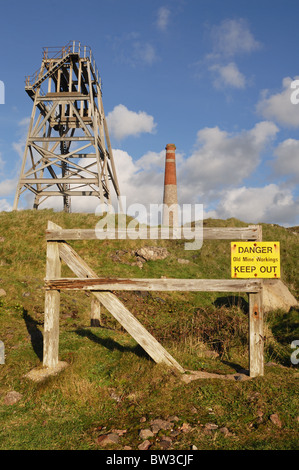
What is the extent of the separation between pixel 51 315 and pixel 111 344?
1523 mm

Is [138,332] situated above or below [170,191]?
below

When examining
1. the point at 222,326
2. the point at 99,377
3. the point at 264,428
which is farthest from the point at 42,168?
the point at 264,428

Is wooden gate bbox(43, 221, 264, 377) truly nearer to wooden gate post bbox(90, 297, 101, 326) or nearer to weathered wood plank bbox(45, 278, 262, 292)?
weathered wood plank bbox(45, 278, 262, 292)

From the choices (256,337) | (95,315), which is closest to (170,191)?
(95,315)

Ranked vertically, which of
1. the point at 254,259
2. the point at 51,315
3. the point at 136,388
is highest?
the point at 254,259

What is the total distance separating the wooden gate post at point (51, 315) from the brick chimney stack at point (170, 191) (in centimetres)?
2265

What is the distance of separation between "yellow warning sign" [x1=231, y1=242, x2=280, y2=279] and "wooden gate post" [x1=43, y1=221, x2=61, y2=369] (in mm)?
3181

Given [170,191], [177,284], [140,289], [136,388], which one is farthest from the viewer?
[170,191]

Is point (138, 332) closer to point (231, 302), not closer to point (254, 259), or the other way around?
point (254, 259)

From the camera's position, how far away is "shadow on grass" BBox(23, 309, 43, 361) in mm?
6623

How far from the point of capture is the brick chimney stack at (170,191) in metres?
28.7

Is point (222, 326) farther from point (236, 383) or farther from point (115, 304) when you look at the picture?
point (115, 304)

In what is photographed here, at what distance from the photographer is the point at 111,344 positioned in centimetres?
669
